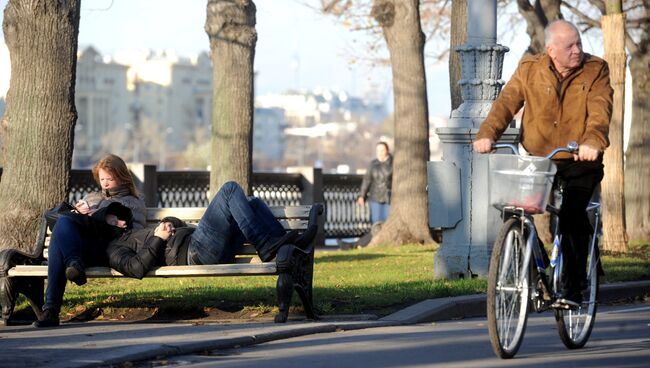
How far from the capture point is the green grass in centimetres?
1144

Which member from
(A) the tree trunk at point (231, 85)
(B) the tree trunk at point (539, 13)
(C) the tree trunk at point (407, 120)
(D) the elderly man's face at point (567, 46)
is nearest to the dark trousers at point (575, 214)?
(D) the elderly man's face at point (567, 46)

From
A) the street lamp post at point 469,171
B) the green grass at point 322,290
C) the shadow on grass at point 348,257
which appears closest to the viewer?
the green grass at point 322,290

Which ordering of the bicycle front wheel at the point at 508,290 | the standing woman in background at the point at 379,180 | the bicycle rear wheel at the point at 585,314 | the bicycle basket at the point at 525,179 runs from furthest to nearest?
the standing woman in background at the point at 379,180
the bicycle rear wheel at the point at 585,314
the bicycle basket at the point at 525,179
the bicycle front wheel at the point at 508,290

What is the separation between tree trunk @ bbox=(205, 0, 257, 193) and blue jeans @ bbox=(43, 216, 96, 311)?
6.25 m

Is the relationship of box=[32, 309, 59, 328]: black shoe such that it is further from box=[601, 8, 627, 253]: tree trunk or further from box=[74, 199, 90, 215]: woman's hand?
box=[601, 8, 627, 253]: tree trunk

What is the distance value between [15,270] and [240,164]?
650 cm

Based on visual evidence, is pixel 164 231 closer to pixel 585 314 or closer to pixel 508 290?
pixel 585 314

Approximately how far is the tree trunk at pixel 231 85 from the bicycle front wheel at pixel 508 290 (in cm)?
896

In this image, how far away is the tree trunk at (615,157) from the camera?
18047 mm

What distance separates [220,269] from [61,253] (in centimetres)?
115

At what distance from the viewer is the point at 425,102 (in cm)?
2227

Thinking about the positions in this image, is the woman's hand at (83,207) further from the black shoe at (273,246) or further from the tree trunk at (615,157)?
the tree trunk at (615,157)

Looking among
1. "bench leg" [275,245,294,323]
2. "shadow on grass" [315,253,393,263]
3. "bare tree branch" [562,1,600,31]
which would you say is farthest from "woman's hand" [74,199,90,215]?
"bare tree branch" [562,1,600,31]

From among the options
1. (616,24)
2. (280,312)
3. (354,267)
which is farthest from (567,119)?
(616,24)
